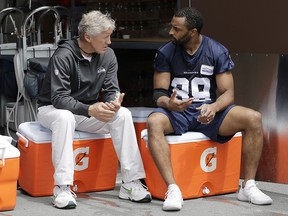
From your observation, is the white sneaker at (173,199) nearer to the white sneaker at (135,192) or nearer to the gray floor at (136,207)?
the gray floor at (136,207)

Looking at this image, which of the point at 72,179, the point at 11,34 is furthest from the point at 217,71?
the point at 11,34

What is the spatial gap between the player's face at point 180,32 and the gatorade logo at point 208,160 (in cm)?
78

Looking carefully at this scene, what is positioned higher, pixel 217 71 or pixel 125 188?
pixel 217 71

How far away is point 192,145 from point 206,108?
0.27 meters

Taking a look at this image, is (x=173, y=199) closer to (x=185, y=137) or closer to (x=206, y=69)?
(x=185, y=137)

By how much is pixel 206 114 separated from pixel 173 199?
24.0 inches

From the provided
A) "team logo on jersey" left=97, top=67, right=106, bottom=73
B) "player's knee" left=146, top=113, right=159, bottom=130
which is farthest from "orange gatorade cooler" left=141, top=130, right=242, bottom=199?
"team logo on jersey" left=97, top=67, right=106, bottom=73

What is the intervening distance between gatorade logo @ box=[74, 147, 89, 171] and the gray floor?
0.21 m

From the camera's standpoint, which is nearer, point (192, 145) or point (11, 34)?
point (192, 145)

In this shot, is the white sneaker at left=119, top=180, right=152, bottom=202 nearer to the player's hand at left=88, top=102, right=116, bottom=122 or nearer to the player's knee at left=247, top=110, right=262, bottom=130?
the player's hand at left=88, top=102, right=116, bottom=122

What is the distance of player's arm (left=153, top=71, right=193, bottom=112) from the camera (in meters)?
4.86

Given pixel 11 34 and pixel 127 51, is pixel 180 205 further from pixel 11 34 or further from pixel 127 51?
pixel 11 34

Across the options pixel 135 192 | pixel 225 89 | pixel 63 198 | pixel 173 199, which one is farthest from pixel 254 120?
pixel 63 198

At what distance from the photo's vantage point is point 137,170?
198 inches
